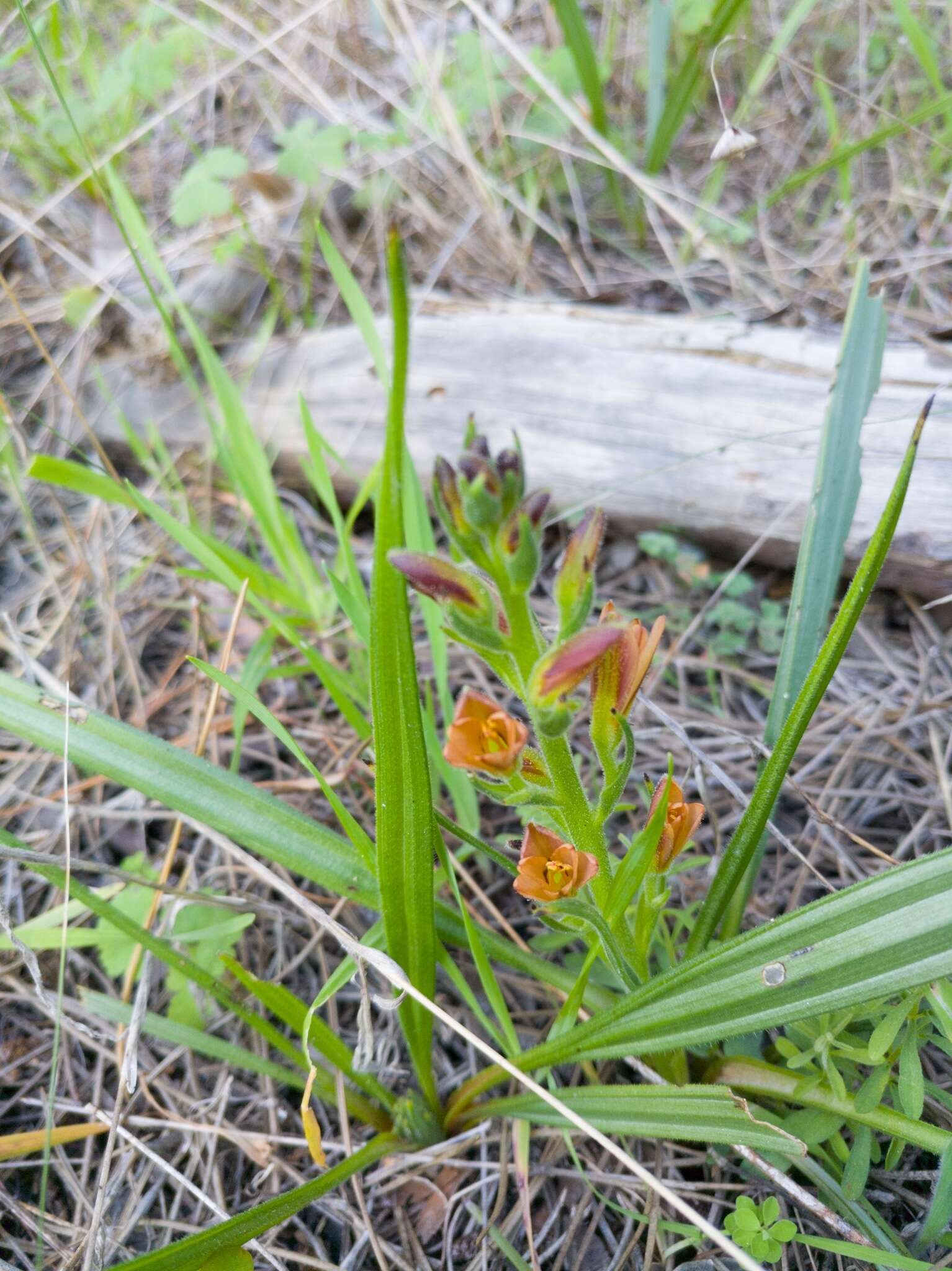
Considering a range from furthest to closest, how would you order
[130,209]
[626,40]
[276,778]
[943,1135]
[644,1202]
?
[626,40] < [130,209] < [276,778] < [644,1202] < [943,1135]

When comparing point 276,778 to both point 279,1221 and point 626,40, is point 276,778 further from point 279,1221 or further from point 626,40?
point 626,40

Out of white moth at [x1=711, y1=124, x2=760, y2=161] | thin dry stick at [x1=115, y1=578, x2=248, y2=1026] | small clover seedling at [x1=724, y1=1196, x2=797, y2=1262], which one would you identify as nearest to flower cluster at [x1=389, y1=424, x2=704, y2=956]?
small clover seedling at [x1=724, y1=1196, x2=797, y2=1262]

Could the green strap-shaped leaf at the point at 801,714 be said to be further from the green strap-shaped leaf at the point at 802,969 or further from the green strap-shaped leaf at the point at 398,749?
the green strap-shaped leaf at the point at 398,749

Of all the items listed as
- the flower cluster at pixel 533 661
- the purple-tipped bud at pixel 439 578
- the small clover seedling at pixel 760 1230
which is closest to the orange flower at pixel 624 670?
the flower cluster at pixel 533 661

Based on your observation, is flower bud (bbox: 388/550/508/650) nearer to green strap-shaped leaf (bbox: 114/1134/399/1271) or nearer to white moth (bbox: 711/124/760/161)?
green strap-shaped leaf (bbox: 114/1134/399/1271)

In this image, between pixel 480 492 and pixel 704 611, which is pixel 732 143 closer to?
pixel 704 611

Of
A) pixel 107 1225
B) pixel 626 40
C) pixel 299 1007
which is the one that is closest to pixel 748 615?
pixel 299 1007
